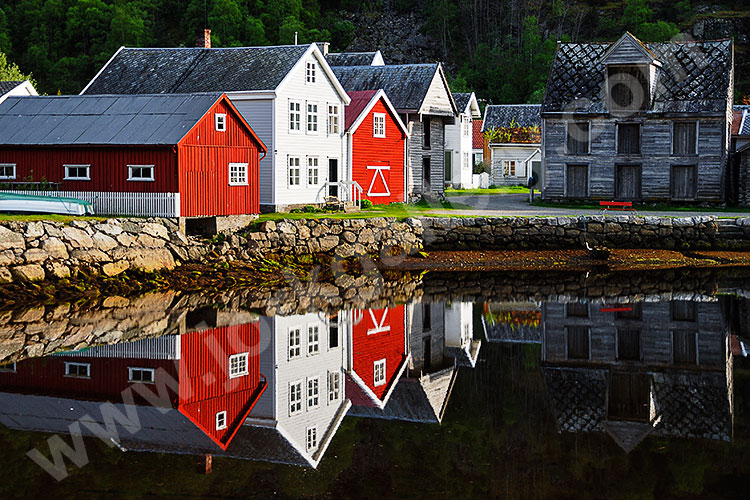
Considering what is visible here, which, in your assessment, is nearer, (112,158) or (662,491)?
(662,491)

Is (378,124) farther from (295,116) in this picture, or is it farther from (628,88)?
(628,88)

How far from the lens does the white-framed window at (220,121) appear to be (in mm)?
28906

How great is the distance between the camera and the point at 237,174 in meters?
29.8

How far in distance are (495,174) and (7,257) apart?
43324 millimetres

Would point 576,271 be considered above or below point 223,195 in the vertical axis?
below

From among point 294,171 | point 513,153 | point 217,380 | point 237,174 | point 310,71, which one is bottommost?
point 217,380

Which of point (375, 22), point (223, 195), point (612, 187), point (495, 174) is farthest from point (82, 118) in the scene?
point (375, 22)

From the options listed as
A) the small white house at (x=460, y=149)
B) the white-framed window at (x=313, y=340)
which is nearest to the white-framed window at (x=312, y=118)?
the white-framed window at (x=313, y=340)

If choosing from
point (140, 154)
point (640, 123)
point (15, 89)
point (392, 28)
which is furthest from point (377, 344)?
point (392, 28)

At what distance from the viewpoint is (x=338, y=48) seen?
10094 centimetres

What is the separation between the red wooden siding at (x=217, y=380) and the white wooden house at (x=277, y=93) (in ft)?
48.1

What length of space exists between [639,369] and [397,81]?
27.9 m

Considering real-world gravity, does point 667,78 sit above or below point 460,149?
above

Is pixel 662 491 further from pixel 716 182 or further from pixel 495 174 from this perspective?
pixel 495 174
